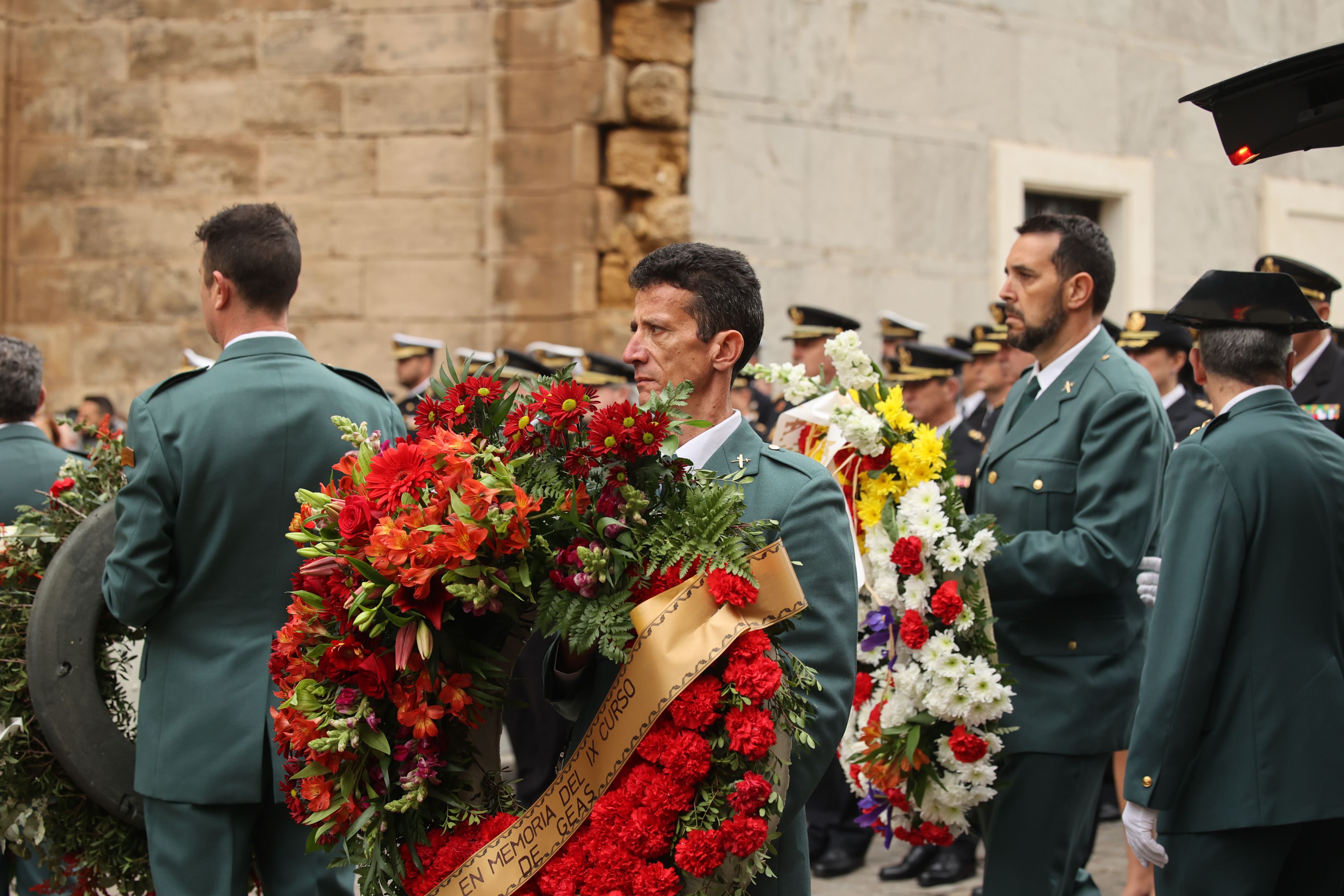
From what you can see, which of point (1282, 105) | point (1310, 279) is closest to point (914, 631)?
point (1282, 105)

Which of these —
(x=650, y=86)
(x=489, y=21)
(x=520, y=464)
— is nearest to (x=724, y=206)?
(x=650, y=86)

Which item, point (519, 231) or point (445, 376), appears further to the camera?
point (519, 231)

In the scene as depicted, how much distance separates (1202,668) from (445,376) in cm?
189

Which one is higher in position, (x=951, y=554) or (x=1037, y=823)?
(x=951, y=554)

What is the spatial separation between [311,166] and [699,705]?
8.50 m

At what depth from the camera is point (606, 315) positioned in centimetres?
941

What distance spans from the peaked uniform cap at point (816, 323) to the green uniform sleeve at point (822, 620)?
5.74 metres

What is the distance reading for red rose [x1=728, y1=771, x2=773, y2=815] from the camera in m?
2.17

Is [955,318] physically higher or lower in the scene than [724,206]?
lower

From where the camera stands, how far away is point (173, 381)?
3703 millimetres

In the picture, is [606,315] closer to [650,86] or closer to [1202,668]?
[650,86]

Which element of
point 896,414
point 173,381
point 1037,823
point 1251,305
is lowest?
point 1037,823

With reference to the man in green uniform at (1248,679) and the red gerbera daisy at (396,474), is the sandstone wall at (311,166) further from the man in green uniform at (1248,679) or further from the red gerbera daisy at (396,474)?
the red gerbera daisy at (396,474)

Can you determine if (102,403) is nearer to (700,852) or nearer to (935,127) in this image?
(935,127)
